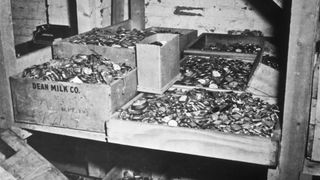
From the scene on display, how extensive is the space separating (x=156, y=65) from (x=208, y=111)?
1.55 feet

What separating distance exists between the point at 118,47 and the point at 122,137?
763 mm

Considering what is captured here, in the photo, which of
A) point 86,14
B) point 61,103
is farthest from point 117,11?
point 61,103

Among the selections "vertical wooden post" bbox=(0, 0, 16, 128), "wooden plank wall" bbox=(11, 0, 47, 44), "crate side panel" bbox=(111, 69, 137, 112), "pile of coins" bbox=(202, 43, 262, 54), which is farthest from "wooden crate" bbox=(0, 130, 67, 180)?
"wooden plank wall" bbox=(11, 0, 47, 44)

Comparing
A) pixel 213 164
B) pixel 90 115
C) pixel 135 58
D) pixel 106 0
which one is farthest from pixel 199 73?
pixel 106 0

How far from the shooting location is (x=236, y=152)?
209cm

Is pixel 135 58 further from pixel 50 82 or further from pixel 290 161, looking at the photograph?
pixel 290 161

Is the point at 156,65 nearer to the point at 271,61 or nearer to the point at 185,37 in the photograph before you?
the point at 271,61

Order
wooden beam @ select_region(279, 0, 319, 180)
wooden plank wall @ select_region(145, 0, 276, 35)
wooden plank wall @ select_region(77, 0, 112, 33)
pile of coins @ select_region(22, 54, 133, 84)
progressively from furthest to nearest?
wooden plank wall @ select_region(145, 0, 276, 35)
wooden plank wall @ select_region(77, 0, 112, 33)
pile of coins @ select_region(22, 54, 133, 84)
wooden beam @ select_region(279, 0, 319, 180)

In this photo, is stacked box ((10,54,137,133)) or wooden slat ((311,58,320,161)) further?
stacked box ((10,54,137,133))

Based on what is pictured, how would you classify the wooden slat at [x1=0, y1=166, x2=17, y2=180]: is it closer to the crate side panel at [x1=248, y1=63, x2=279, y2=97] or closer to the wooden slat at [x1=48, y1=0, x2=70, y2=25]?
the crate side panel at [x1=248, y1=63, x2=279, y2=97]

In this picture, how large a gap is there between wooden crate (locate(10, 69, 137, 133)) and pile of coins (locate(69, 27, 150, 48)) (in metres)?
0.47

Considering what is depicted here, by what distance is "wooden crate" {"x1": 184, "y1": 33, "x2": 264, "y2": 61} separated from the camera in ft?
11.3

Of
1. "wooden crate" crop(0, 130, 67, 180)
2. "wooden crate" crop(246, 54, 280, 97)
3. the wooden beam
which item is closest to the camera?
the wooden beam

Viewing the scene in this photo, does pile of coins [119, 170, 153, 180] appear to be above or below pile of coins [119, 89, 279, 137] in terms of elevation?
below
